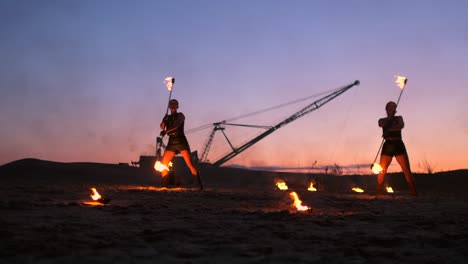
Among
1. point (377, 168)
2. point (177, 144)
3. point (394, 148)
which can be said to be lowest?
point (377, 168)

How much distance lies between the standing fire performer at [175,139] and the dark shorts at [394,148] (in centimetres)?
407

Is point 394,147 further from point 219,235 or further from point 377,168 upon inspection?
point 219,235

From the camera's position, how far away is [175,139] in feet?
35.9

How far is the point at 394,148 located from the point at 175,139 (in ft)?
15.6

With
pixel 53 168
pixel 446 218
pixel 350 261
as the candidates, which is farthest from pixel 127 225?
pixel 53 168

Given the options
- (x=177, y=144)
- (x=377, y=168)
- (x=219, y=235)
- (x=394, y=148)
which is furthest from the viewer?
(x=177, y=144)

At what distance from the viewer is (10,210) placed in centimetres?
540

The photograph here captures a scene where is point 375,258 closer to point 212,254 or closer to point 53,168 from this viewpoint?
point 212,254

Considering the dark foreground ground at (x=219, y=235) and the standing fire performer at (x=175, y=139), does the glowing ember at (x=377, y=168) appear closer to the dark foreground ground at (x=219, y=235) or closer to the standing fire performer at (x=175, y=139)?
the dark foreground ground at (x=219, y=235)

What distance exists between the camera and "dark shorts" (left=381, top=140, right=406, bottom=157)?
10.5m

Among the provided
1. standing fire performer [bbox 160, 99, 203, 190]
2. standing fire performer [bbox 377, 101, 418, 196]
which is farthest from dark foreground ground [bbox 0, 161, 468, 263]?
standing fire performer [bbox 160, 99, 203, 190]

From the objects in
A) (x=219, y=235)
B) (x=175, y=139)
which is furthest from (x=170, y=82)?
(x=219, y=235)

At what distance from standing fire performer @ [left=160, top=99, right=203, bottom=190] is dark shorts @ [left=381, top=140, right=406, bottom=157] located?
4.07m

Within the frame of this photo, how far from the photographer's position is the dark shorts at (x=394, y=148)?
10453 millimetres
